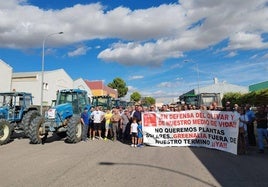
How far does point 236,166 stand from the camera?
9156 millimetres

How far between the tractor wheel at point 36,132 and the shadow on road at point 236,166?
23.5 ft

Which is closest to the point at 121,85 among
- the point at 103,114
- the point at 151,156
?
the point at 103,114

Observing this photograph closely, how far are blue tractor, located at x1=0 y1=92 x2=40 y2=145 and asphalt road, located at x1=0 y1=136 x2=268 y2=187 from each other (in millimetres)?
3842

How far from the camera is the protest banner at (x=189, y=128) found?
12664 mm

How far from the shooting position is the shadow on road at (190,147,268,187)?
7.33 m

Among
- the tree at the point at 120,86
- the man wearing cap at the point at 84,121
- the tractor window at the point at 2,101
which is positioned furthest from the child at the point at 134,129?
the tree at the point at 120,86

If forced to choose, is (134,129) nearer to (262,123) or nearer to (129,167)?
(129,167)

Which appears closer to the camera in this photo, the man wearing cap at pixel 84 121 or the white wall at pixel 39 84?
the man wearing cap at pixel 84 121

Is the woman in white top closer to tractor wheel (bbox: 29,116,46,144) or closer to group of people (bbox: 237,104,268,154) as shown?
group of people (bbox: 237,104,268,154)

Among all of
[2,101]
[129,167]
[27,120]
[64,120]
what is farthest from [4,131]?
[129,167]

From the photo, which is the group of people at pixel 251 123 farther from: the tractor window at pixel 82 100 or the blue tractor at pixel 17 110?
the blue tractor at pixel 17 110

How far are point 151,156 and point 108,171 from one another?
2943mm

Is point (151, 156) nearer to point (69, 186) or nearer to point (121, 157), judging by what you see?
point (121, 157)

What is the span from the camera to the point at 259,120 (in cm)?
1217
